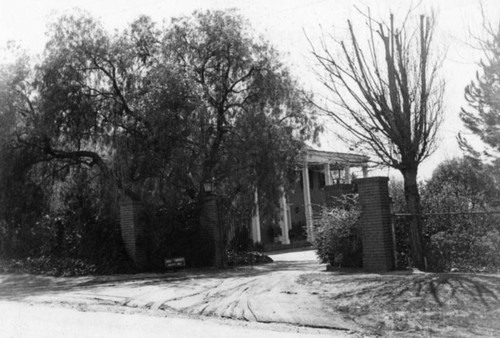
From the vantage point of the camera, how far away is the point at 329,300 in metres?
10.2

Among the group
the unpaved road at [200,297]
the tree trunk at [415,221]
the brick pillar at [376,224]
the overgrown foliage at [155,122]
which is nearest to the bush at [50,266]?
the overgrown foliage at [155,122]

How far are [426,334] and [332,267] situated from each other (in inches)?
294

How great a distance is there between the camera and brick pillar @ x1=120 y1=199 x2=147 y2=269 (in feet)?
65.7

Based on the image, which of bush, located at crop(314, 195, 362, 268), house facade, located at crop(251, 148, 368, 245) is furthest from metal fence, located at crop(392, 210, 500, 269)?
house facade, located at crop(251, 148, 368, 245)

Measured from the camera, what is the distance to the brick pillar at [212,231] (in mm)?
20109

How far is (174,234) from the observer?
66.6 feet

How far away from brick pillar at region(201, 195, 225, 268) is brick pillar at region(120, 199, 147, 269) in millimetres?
2388

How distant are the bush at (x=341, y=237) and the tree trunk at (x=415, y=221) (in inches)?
62.2

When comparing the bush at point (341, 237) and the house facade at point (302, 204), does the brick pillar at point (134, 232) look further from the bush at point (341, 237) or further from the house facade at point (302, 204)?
the house facade at point (302, 204)

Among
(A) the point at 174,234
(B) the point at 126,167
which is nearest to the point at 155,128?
(B) the point at 126,167

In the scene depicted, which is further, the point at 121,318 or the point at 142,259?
the point at 142,259

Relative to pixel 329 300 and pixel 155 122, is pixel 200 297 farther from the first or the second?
pixel 155 122

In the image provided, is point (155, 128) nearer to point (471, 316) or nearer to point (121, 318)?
point (121, 318)

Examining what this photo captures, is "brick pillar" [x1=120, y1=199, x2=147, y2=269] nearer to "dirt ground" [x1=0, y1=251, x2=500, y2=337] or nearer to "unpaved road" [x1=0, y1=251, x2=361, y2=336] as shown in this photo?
"unpaved road" [x1=0, y1=251, x2=361, y2=336]
